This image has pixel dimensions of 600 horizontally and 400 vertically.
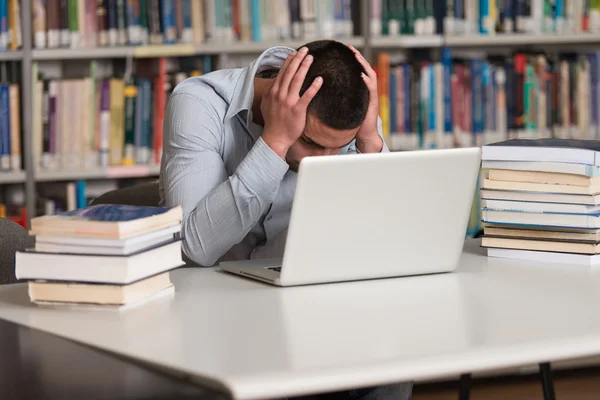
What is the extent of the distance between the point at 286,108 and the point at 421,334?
691mm

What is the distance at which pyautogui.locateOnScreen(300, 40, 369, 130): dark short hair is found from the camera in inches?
71.5

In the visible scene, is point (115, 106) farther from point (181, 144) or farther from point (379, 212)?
point (379, 212)

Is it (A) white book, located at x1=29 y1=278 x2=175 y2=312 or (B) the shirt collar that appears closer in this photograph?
(A) white book, located at x1=29 y1=278 x2=175 y2=312

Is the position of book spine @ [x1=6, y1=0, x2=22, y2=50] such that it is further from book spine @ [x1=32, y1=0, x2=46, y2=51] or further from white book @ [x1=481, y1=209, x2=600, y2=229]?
white book @ [x1=481, y1=209, x2=600, y2=229]

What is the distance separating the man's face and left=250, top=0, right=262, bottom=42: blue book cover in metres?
1.49

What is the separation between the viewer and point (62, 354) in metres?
1.23

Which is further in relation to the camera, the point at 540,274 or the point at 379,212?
the point at 540,274

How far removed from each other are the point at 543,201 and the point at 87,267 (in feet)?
2.65

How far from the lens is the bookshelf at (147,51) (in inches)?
125

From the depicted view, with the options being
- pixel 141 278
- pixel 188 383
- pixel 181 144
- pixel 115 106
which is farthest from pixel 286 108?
pixel 115 106

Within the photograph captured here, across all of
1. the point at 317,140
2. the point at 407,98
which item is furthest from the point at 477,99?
the point at 317,140

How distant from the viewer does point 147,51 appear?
10.6 feet

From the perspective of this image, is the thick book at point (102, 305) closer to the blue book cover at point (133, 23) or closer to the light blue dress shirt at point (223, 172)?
the light blue dress shirt at point (223, 172)

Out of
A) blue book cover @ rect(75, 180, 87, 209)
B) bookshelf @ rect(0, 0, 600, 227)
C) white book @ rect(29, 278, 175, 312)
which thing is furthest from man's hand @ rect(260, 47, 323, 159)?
blue book cover @ rect(75, 180, 87, 209)
